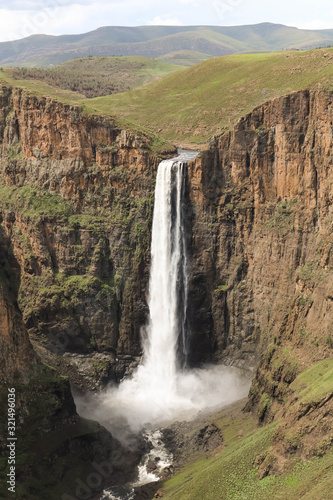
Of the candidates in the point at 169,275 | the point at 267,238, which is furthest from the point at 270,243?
the point at 169,275

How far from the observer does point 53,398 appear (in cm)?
3944

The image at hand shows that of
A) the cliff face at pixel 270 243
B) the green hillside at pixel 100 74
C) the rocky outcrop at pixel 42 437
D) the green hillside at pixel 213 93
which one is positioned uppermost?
the green hillside at pixel 100 74

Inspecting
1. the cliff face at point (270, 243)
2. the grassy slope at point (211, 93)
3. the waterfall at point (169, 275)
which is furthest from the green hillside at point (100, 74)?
the cliff face at point (270, 243)

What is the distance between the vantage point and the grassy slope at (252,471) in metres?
25.9

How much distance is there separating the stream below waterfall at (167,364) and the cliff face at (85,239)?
4.04 ft

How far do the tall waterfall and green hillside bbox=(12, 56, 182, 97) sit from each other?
207 ft

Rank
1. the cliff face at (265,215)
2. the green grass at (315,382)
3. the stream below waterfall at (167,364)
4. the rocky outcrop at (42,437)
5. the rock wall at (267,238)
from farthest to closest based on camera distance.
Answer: the stream below waterfall at (167,364), the cliff face at (265,215), the rock wall at (267,238), the rocky outcrop at (42,437), the green grass at (315,382)

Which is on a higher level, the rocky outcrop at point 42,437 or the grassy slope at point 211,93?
the grassy slope at point 211,93

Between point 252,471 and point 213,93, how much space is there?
186 ft

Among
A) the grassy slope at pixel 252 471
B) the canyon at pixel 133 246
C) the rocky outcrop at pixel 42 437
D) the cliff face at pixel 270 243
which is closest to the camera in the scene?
the grassy slope at pixel 252 471

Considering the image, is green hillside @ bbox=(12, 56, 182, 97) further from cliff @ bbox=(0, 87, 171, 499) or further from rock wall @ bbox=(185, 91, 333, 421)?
rock wall @ bbox=(185, 91, 333, 421)

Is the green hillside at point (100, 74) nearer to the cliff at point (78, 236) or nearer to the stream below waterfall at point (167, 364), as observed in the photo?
the cliff at point (78, 236)

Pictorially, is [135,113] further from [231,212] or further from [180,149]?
[231,212]

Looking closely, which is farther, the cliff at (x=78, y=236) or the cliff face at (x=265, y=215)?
the cliff at (x=78, y=236)
